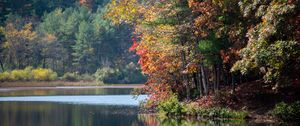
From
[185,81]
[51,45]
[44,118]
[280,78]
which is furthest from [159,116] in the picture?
[51,45]

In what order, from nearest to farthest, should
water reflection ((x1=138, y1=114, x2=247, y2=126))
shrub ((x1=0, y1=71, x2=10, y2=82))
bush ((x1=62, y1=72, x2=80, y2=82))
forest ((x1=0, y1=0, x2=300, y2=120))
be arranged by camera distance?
1. forest ((x1=0, y1=0, x2=300, y2=120))
2. water reflection ((x1=138, y1=114, x2=247, y2=126))
3. shrub ((x1=0, y1=71, x2=10, y2=82))
4. bush ((x1=62, y1=72, x2=80, y2=82))

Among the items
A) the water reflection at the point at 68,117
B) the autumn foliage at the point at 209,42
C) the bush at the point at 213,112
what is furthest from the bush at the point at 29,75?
the bush at the point at 213,112

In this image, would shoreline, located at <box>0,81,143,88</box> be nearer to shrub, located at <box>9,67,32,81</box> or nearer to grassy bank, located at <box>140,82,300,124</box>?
shrub, located at <box>9,67,32,81</box>

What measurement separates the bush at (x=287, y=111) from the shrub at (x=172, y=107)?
6902 mm

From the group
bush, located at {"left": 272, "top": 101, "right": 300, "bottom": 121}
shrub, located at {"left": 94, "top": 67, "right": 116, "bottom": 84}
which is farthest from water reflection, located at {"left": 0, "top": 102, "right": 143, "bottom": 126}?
shrub, located at {"left": 94, "top": 67, "right": 116, "bottom": 84}

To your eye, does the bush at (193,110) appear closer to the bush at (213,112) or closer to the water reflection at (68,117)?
the bush at (213,112)

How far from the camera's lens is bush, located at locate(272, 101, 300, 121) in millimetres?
27523

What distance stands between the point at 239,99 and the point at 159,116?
5083 mm

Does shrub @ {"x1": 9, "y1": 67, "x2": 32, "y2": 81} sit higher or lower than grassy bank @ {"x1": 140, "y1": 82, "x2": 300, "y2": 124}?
higher

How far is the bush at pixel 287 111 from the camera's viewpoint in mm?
27523

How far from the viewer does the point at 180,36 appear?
34.0 metres

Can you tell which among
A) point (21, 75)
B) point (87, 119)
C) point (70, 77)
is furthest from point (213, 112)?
point (70, 77)

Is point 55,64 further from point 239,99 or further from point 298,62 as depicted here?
point 298,62

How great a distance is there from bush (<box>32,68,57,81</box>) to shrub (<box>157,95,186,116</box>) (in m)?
59.1
